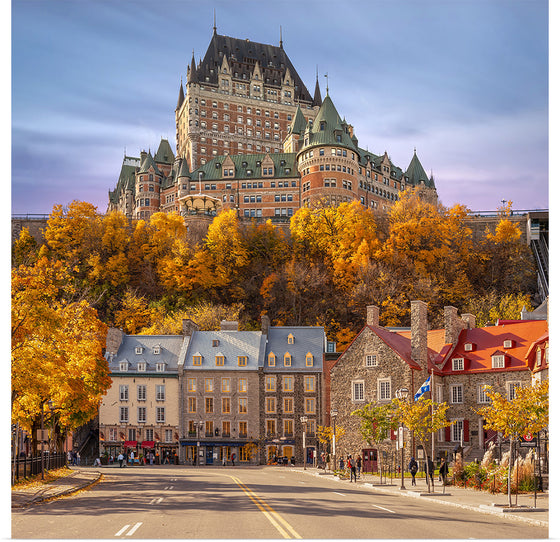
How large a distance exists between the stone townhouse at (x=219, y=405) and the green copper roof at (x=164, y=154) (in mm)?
102094

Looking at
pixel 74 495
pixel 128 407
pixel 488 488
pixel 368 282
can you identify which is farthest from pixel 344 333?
pixel 74 495

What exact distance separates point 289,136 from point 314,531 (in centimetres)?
14129

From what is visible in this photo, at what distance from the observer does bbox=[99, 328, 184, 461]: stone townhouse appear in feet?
241

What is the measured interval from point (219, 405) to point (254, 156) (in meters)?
81.5

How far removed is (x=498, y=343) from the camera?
57.9 meters

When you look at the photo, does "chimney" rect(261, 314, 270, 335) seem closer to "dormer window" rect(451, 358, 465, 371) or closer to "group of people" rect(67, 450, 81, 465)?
"group of people" rect(67, 450, 81, 465)

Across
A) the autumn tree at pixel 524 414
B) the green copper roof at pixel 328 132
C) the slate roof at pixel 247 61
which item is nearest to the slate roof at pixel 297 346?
the autumn tree at pixel 524 414

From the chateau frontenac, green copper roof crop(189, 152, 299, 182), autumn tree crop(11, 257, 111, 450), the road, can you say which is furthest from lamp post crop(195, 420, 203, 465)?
green copper roof crop(189, 152, 299, 182)

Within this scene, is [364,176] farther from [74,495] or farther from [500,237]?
[74,495]

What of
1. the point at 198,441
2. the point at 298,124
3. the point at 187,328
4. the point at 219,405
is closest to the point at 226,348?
the point at 187,328

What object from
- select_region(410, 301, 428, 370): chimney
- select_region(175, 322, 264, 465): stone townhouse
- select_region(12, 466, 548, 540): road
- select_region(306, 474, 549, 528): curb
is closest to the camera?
select_region(12, 466, 548, 540): road

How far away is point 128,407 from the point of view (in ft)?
244

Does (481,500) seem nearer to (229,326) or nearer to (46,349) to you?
(46,349)

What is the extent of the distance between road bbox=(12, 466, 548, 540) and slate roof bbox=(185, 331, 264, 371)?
4405 cm
